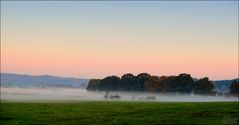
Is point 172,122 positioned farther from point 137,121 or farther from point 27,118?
point 27,118

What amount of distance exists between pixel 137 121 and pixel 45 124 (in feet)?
26.2

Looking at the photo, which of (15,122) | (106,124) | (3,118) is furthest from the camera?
(3,118)

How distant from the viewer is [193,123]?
3956 cm

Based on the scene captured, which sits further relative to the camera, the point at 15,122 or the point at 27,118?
the point at 27,118

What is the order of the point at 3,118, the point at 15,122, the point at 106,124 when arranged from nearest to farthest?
the point at 106,124, the point at 15,122, the point at 3,118

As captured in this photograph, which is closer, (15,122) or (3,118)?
(15,122)

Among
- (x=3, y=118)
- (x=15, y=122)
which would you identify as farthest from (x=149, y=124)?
(x=3, y=118)

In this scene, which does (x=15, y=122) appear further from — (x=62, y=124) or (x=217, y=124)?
(x=217, y=124)

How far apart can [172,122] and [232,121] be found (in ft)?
17.5

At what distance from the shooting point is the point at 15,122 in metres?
39.9

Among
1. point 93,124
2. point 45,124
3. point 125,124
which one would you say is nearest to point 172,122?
point 125,124

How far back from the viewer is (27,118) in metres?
43.9

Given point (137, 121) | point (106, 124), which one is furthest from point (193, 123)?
point (106, 124)

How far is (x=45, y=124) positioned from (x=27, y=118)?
609cm
